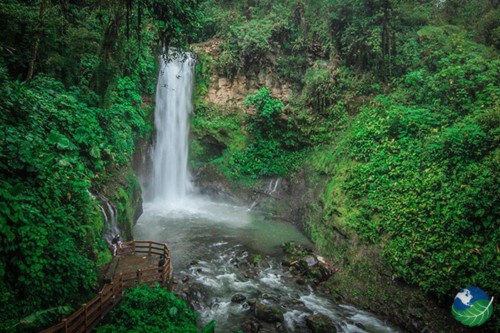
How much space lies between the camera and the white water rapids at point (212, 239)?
9562 mm

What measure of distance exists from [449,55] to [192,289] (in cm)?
1617

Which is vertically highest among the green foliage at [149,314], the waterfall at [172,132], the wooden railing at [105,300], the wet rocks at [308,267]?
the waterfall at [172,132]

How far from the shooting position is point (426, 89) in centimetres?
1451

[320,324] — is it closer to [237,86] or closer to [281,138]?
[281,138]

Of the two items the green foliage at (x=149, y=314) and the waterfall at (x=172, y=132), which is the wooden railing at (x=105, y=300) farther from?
the waterfall at (x=172, y=132)

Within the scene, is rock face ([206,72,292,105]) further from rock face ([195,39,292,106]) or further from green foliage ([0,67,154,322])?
green foliage ([0,67,154,322])

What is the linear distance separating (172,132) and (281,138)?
25.2ft

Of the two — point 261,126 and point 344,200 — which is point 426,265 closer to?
point 344,200

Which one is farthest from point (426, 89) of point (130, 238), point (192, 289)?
point (130, 238)

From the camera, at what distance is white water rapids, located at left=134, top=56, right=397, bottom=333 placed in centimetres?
956

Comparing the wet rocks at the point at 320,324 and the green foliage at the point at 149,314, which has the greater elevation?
the green foliage at the point at 149,314

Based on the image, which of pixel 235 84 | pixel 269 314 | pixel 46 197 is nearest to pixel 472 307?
pixel 269 314

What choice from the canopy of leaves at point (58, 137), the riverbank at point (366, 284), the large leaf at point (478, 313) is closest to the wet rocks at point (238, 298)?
the riverbank at point (366, 284)

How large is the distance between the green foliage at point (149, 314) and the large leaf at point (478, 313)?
6.73 metres
